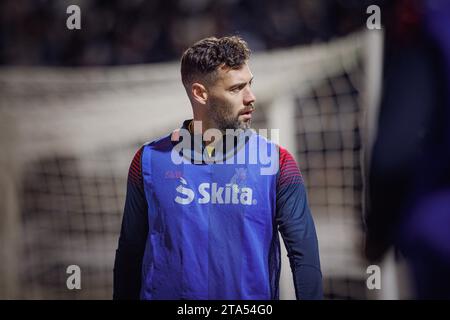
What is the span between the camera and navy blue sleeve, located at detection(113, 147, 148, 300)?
2006 millimetres

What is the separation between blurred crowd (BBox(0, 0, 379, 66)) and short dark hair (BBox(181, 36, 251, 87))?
19 cm

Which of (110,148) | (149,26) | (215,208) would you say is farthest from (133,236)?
(149,26)

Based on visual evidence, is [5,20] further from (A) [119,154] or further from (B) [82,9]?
(A) [119,154]

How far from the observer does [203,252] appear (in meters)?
2.02

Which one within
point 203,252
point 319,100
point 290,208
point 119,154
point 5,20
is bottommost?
point 203,252

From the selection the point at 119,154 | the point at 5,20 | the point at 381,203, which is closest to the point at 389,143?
the point at 381,203

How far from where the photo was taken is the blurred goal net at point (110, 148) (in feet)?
7.26

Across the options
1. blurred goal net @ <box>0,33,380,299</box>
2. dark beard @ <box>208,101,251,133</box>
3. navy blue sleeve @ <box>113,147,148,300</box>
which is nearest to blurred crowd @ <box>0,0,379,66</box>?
blurred goal net @ <box>0,33,380,299</box>

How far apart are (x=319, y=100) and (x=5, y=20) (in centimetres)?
122

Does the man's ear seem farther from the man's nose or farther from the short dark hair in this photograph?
the man's nose

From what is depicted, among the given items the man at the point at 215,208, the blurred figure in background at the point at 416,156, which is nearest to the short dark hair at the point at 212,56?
the man at the point at 215,208

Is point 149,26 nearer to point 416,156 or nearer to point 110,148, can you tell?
point 110,148

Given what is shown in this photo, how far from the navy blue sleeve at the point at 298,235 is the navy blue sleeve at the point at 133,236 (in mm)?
431

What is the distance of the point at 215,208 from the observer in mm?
2059
